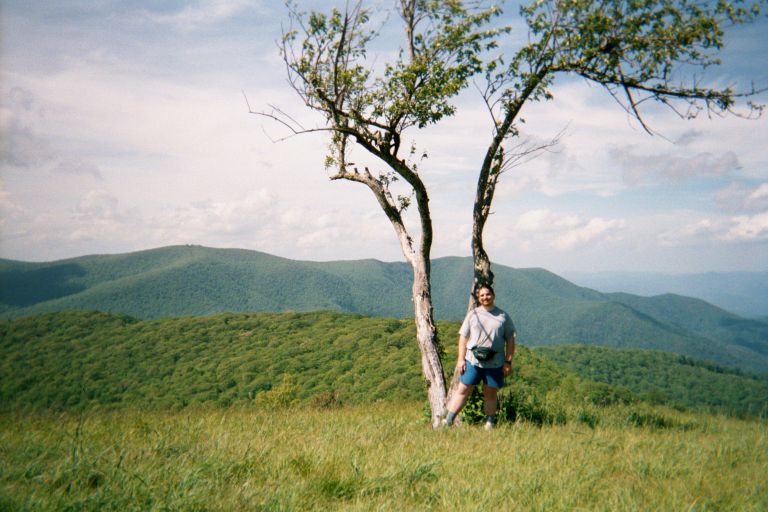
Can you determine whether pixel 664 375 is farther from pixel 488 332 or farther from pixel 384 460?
pixel 384 460

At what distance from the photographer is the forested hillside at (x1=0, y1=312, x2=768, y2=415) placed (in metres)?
65.5

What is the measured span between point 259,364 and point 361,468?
8730cm

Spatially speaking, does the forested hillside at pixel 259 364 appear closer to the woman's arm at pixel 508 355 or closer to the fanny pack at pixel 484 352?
the woman's arm at pixel 508 355

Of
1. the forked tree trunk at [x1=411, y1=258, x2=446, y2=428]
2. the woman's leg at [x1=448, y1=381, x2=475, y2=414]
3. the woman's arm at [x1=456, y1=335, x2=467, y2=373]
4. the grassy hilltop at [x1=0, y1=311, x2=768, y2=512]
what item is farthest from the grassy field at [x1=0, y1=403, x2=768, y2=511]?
the forked tree trunk at [x1=411, y1=258, x2=446, y2=428]

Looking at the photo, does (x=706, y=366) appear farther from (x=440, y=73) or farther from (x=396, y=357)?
(x=440, y=73)

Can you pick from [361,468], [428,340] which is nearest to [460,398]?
[428,340]

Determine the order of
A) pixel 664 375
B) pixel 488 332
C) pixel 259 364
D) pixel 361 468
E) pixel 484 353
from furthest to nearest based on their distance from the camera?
pixel 664 375 → pixel 259 364 → pixel 488 332 → pixel 484 353 → pixel 361 468

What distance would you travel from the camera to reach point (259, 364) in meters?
85.8

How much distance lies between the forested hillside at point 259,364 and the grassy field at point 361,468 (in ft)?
158

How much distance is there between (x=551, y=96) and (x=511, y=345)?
5.06 meters

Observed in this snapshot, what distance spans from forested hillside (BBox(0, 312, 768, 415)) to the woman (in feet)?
153

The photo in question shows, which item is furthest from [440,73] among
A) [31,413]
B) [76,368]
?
[76,368]

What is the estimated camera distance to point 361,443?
5.23m

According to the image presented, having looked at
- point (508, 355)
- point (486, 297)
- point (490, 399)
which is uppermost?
point (486, 297)
